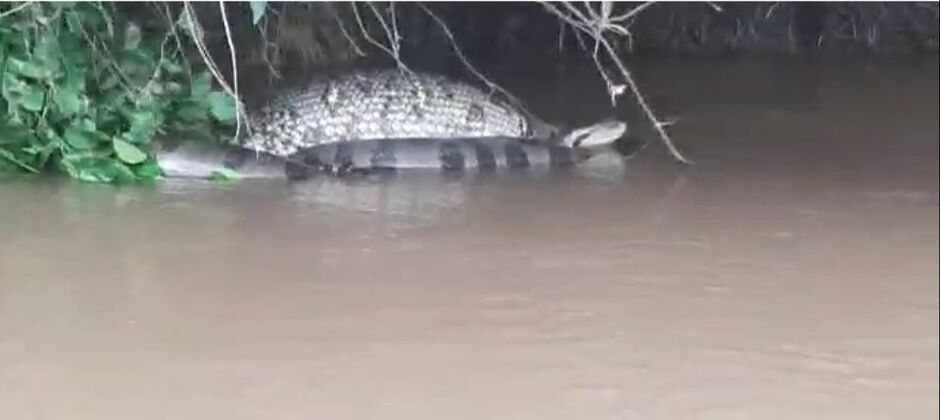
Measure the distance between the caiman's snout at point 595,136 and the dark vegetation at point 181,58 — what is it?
10.5 inches

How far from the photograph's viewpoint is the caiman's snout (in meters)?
5.16

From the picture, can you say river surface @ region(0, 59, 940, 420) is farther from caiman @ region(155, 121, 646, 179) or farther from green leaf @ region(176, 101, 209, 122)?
green leaf @ region(176, 101, 209, 122)

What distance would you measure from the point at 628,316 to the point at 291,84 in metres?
2.85

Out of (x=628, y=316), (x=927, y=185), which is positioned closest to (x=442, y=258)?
(x=628, y=316)

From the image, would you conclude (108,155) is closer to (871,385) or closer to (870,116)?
(871,385)

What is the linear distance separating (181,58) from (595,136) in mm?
1373

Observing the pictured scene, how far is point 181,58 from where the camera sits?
4738 mm

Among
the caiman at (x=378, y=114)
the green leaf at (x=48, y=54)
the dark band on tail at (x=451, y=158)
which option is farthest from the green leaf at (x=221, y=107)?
the dark band on tail at (x=451, y=158)

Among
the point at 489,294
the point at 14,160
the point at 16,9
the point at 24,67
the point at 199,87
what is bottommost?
the point at 489,294

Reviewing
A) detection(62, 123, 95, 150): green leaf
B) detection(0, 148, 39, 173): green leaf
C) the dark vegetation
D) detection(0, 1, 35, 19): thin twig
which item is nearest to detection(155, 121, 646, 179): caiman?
the dark vegetation

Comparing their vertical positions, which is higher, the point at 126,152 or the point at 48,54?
the point at 48,54

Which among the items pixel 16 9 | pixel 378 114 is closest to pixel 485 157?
pixel 378 114

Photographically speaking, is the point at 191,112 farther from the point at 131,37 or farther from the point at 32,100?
the point at 32,100

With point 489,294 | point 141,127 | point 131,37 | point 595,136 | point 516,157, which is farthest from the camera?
point 595,136
